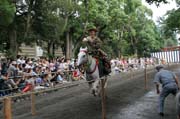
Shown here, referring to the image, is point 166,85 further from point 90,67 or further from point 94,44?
point 94,44

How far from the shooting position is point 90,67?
14.0 metres

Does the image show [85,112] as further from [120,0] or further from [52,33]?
[120,0]

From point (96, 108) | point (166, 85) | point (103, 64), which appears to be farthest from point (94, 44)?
point (166, 85)

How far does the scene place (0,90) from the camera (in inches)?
682

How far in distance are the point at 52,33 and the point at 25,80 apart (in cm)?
1670

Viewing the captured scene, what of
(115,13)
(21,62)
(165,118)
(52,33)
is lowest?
(165,118)

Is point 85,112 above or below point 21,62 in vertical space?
below

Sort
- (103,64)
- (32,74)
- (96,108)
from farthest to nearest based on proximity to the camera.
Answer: (32,74) < (103,64) < (96,108)

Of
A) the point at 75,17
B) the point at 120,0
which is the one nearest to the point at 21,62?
the point at 75,17

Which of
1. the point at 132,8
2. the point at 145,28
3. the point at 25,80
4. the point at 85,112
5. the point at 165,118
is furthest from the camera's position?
the point at 145,28

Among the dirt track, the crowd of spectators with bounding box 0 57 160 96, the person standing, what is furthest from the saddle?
the crowd of spectators with bounding box 0 57 160 96

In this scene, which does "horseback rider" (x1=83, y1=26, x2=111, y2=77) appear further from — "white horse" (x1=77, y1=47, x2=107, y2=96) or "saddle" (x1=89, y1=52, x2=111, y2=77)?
"white horse" (x1=77, y1=47, x2=107, y2=96)

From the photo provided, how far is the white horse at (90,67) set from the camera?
13712 millimetres

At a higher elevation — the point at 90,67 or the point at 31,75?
the point at 90,67
